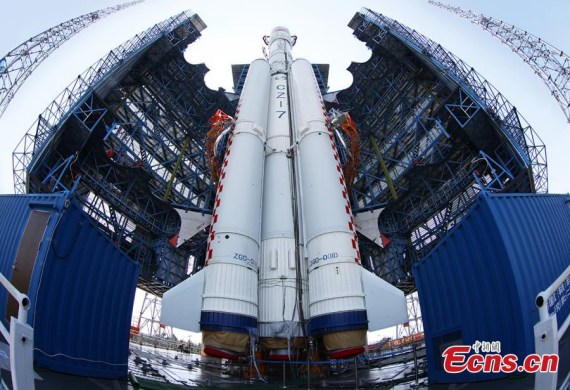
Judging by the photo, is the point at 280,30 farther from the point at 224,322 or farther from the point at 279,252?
the point at 224,322

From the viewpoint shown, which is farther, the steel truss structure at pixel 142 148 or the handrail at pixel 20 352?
the steel truss structure at pixel 142 148

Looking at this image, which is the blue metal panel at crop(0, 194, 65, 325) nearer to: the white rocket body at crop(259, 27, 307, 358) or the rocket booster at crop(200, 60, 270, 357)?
the rocket booster at crop(200, 60, 270, 357)

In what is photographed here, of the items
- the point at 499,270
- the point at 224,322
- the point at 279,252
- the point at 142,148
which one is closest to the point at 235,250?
the point at 279,252

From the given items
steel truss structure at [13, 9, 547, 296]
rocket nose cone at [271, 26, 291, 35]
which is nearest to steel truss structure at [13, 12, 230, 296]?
steel truss structure at [13, 9, 547, 296]

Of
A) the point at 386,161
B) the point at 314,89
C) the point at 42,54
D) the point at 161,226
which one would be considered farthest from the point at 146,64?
the point at 386,161

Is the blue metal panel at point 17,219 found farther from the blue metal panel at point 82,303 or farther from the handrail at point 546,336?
the handrail at point 546,336

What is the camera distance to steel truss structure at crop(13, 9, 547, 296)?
1872 centimetres

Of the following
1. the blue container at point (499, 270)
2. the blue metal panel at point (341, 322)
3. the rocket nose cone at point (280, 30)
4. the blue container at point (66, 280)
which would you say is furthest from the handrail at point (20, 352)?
the rocket nose cone at point (280, 30)

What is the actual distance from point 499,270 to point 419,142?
16890 mm

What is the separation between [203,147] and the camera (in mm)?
26984

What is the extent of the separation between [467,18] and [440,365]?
28890 millimetres

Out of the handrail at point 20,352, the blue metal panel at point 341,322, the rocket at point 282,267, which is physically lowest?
the handrail at point 20,352

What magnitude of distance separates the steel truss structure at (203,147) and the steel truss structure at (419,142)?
8 cm

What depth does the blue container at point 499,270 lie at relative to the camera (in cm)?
700
